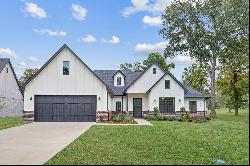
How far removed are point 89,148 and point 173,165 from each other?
4.34 meters

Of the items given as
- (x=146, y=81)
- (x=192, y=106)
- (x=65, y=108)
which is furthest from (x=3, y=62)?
(x=192, y=106)

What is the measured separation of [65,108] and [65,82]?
2.14 metres

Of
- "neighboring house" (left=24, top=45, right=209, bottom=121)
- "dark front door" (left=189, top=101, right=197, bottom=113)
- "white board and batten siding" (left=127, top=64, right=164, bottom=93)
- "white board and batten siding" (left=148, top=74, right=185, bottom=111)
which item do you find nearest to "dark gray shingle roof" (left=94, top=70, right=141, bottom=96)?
"white board and batten siding" (left=127, top=64, right=164, bottom=93)

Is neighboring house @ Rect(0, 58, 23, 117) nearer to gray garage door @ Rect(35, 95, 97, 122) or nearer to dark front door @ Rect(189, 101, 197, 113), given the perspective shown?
gray garage door @ Rect(35, 95, 97, 122)

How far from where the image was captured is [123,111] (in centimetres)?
3881

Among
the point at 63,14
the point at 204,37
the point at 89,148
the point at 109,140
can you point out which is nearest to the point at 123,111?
the point at 204,37

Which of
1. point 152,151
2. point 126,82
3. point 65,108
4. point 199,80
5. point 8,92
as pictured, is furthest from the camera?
point 199,80

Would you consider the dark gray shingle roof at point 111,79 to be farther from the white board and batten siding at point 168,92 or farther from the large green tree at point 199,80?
the large green tree at point 199,80

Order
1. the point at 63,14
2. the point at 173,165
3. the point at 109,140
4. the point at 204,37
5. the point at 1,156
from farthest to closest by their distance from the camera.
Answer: the point at 204,37, the point at 63,14, the point at 109,140, the point at 1,156, the point at 173,165

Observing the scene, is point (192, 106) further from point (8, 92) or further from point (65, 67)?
point (8, 92)

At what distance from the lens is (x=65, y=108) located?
106ft

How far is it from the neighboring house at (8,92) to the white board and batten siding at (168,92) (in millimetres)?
14572

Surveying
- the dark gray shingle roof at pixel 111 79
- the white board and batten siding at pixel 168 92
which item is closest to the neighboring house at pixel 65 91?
the white board and batten siding at pixel 168 92

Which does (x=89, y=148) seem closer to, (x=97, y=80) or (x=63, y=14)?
(x=63, y=14)
